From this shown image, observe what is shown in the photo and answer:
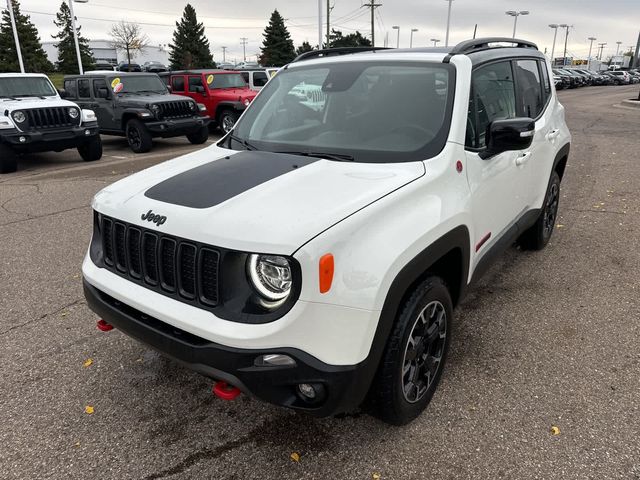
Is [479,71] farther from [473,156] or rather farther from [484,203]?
[484,203]

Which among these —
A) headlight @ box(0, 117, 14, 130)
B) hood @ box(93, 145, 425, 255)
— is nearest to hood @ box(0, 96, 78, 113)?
headlight @ box(0, 117, 14, 130)

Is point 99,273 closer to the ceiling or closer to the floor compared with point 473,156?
closer to the floor

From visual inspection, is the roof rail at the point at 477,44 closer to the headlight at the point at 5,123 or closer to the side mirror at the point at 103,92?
the headlight at the point at 5,123

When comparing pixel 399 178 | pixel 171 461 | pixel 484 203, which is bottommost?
pixel 171 461

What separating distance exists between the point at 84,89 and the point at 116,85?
3.86 feet

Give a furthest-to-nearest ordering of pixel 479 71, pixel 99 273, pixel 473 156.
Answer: pixel 479 71 < pixel 473 156 < pixel 99 273

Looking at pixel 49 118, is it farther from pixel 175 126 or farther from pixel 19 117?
pixel 175 126

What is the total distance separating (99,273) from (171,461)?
3.30 feet

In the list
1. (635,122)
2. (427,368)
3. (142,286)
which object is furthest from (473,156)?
(635,122)

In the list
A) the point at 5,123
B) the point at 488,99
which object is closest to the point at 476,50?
the point at 488,99

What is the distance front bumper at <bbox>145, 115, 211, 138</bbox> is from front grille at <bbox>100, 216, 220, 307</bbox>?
9.68 meters

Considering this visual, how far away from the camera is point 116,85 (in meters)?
12.2

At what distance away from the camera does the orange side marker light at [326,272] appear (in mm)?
1919

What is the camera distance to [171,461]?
2.42 m
